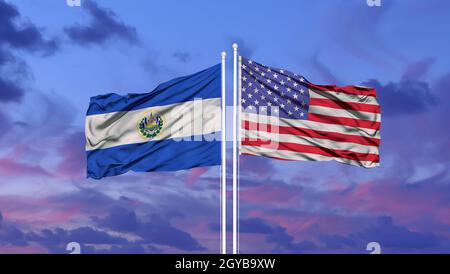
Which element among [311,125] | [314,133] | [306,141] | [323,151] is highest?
[311,125]

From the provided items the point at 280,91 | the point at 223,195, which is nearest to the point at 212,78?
the point at 280,91

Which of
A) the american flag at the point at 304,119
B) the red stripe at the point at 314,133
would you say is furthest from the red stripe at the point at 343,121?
the red stripe at the point at 314,133

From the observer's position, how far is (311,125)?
80.3ft

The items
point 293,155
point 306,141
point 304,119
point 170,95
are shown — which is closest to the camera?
point 293,155

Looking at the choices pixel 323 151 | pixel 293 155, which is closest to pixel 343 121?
pixel 323 151

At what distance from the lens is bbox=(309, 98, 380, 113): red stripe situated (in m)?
24.7

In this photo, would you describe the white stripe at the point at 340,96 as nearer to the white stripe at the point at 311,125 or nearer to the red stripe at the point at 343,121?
the red stripe at the point at 343,121

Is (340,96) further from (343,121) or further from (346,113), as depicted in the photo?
(343,121)

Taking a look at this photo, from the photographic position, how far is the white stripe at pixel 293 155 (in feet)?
77.2

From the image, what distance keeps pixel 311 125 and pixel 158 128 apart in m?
5.21

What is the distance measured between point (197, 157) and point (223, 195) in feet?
5.76

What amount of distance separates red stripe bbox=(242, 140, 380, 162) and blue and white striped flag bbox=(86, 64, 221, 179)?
139 centimetres

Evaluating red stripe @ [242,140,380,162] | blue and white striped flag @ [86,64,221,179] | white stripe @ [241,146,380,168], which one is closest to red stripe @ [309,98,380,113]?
red stripe @ [242,140,380,162]
